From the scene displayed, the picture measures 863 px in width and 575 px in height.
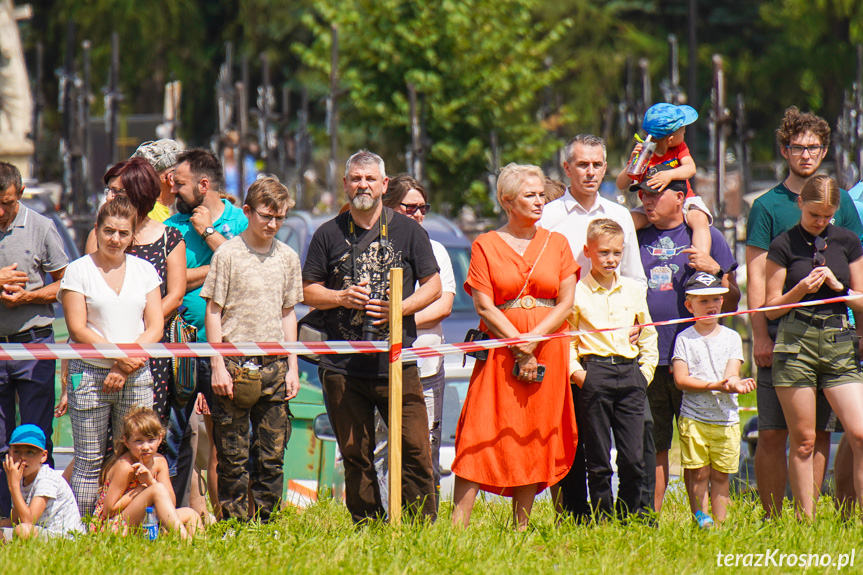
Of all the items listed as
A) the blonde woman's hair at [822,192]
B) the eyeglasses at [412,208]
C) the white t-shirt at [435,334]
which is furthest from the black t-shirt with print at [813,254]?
the eyeglasses at [412,208]

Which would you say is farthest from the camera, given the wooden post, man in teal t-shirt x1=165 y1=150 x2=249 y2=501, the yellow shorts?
man in teal t-shirt x1=165 y1=150 x2=249 y2=501

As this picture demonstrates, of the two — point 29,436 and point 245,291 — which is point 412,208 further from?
point 29,436

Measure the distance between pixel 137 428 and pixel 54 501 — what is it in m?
0.56

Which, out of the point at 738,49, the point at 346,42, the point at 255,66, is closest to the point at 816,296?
the point at 346,42

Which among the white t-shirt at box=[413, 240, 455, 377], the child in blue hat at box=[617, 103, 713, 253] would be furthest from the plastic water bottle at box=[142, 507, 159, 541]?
the child in blue hat at box=[617, 103, 713, 253]

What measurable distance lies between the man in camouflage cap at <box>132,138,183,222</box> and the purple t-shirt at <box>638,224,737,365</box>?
2.89 meters

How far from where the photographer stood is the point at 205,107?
3481 centimetres

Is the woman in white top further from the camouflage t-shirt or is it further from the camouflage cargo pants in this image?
the camouflage cargo pants

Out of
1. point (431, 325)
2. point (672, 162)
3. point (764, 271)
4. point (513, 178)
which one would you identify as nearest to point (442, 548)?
point (431, 325)

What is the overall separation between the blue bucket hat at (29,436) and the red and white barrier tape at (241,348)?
37cm

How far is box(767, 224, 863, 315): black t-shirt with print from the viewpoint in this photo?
5.79 metres

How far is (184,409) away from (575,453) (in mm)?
2235

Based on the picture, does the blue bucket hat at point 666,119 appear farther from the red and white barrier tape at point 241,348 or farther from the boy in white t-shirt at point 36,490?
the boy in white t-shirt at point 36,490

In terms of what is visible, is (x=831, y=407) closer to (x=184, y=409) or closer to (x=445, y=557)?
(x=445, y=557)
